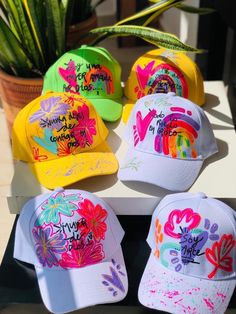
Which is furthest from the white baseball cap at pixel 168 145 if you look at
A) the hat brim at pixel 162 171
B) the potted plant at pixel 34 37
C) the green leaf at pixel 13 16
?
the green leaf at pixel 13 16

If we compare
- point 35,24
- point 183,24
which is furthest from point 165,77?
point 183,24

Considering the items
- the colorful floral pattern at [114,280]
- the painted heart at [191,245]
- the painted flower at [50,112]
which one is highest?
the painted flower at [50,112]

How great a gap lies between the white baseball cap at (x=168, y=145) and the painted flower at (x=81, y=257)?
0.51ft

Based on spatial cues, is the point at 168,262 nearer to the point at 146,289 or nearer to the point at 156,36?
the point at 146,289

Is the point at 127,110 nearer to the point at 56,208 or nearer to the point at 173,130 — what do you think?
the point at 173,130

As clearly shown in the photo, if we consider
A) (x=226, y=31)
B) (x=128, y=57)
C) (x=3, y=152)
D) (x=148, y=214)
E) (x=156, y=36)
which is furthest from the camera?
(x=128, y=57)

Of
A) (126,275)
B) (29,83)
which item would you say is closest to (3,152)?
(29,83)

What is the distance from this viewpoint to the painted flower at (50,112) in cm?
88

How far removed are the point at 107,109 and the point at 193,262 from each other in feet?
1.43

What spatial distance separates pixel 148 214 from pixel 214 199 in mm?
137

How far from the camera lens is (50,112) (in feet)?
2.91

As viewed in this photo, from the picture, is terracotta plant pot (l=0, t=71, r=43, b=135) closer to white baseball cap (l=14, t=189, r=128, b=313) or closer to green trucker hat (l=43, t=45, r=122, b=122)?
green trucker hat (l=43, t=45, r=122, b=122)

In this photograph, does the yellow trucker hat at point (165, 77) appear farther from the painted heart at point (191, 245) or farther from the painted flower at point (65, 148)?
the painted heart at point (191, 245)

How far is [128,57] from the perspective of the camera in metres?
1.74
